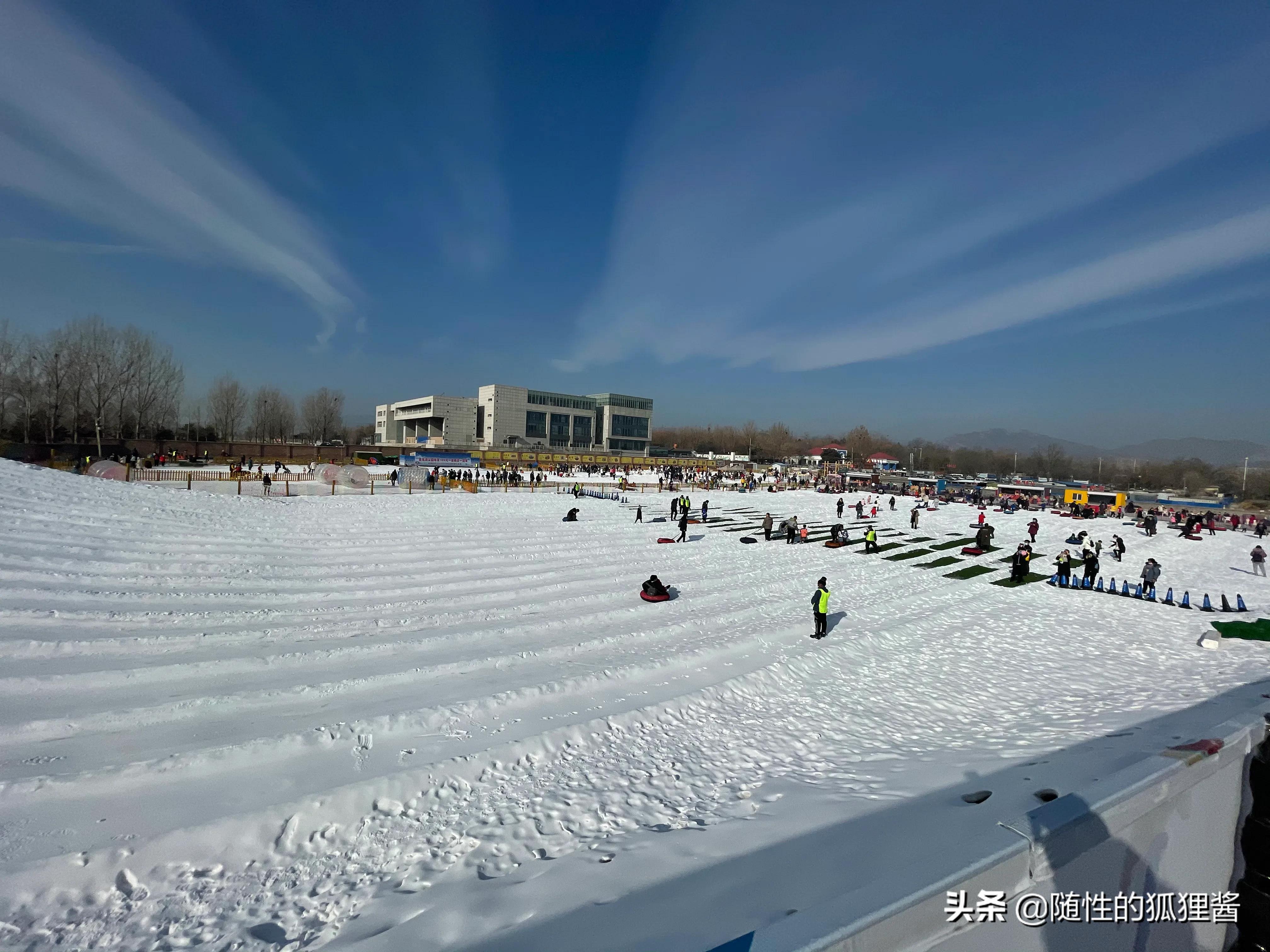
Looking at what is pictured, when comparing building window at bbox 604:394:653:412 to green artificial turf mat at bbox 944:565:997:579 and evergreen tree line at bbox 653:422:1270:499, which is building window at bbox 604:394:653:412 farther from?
green artificial turf mat at bbox 944:565:997:579

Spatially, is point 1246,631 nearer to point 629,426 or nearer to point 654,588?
point 654,588

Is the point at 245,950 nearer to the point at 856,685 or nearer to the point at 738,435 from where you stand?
the point at 856,685

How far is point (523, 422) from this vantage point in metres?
96.8

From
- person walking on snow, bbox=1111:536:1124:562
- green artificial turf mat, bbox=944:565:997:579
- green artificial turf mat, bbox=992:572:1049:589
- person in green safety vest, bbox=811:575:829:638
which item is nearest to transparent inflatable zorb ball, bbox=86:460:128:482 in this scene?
person in green safety vest, bbox=811:575:829:638

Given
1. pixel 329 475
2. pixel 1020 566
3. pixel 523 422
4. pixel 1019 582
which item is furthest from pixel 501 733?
pixel 523 422

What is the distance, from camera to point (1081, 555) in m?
24.0

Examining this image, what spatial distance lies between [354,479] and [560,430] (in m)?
66.0

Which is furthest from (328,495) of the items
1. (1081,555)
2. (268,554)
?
(1081,555)

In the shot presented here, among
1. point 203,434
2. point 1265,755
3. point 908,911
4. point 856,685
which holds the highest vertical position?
point 203,434

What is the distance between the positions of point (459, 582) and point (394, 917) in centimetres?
1107

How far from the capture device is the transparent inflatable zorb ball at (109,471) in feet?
96.1

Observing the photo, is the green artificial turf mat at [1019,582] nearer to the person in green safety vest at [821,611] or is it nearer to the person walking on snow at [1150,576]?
the person walking on snow at [1150,576]

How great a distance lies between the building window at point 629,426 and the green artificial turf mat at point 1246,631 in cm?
9650

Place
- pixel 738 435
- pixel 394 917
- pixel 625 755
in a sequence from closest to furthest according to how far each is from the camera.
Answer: pixel 394 917
pixel 625 755
pixel 738 435
